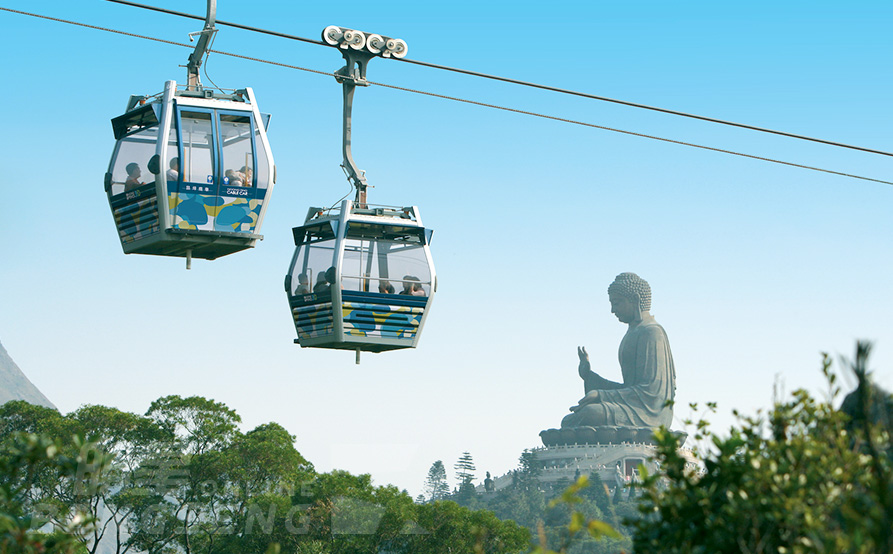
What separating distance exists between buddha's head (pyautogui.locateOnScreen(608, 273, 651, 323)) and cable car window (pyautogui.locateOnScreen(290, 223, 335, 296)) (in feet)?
425

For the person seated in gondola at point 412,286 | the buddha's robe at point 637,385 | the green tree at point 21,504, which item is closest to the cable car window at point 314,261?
the person seated in gondola at point 412,286

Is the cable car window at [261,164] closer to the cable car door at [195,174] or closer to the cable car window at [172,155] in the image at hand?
the cable car door at [195,174]

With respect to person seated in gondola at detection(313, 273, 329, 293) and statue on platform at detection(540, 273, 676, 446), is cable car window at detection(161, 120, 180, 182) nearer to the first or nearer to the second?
person seated in gondola at detection(313, 273, 329, 293)

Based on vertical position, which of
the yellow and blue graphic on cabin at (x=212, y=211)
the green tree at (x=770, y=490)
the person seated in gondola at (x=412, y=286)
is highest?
the yellow and blue graphic on cabin at (x=212, y=211)

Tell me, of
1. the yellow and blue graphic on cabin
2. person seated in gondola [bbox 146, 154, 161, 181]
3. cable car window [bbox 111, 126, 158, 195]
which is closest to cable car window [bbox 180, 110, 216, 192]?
the yellow and blue graphic on cabin

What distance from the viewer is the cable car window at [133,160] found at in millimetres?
17812

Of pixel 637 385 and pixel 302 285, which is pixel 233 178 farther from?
pixel 637 385

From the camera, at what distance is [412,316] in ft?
63.5

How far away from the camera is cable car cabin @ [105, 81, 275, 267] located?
17.3 m

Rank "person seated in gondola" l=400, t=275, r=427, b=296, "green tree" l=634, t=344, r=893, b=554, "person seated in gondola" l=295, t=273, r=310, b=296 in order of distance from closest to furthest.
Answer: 1. "green tree" l=634, t=344, r=893, b=554
2. "person seated in gondola" l=295, t=273, r=310, b=296
3. "person seated in gondola" l=400, t=275, r=427, b=296

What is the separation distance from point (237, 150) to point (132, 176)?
1.66 meters

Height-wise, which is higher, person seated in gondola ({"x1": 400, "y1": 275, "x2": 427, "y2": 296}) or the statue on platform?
the statue on platform

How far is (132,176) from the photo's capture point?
59.1ft

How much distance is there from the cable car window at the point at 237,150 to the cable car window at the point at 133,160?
1.05 meters
